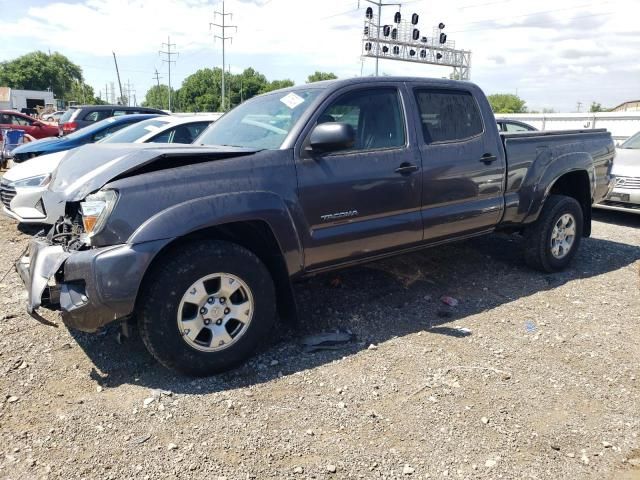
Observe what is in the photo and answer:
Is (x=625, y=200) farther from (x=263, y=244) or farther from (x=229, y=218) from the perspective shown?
(x=229, y=218)

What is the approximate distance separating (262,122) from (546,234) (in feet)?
10.2

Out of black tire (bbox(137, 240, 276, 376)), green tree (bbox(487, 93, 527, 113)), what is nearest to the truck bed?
black tire (bbox(137, 240, 276, 376))

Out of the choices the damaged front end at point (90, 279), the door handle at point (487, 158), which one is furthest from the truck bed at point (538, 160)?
the damaged front end at point (90, 279)

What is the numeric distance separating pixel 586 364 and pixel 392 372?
1370mm

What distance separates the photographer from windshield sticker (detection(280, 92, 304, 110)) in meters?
3.93

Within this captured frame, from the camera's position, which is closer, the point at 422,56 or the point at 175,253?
the point at 175,253

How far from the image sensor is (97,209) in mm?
3014

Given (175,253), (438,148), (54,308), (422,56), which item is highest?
(422,56)

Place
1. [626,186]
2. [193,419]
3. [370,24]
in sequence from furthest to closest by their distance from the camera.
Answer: [370,24] → [626,186] → [193,419]

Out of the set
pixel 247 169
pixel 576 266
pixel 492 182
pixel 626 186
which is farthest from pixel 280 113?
pixel 626 186

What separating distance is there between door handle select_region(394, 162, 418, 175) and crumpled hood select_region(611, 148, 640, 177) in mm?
5357

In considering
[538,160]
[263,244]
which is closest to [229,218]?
[263,244]

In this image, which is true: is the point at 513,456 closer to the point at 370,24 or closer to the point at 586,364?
the point at 586,364

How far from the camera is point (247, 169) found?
132 inches
